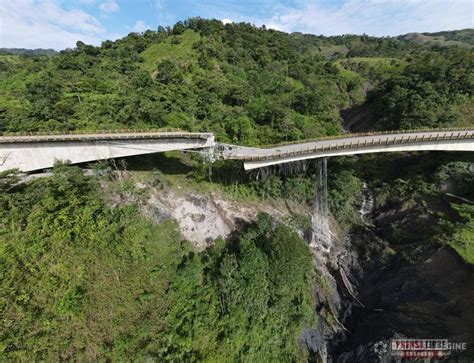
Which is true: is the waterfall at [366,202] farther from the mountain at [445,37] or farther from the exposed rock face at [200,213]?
the mountain at [445,37]

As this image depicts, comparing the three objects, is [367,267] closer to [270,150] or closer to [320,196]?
[320,196]

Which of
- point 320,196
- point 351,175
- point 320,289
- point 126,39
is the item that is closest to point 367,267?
Result: point 320,289

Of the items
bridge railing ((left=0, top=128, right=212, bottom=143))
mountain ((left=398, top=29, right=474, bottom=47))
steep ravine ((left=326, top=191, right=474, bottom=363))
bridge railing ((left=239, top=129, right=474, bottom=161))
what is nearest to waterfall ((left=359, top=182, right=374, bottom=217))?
steep ravine ((left=326, top=191, right=474, bottom=363))

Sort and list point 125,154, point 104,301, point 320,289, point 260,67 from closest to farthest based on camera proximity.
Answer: point 104,301, point 320,289, point 125,154, point 260,67

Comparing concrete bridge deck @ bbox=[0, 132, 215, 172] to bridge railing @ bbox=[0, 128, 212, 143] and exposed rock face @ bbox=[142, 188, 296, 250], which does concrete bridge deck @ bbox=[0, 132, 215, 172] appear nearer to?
bridge railing @ bbox=[0, 128, 212, 143]

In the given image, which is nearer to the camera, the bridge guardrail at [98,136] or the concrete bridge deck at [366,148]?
the bridge guardrail at [98,136]

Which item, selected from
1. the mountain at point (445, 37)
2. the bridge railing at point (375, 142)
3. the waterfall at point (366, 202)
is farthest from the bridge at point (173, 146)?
→ the mountain at point (445, 37)

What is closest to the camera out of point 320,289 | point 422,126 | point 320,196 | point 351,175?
point 320,289

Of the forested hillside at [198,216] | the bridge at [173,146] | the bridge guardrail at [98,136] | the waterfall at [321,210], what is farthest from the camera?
the waterfall at [321,210]

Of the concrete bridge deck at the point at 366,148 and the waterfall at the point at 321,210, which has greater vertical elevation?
the concrete bridge deck at the point at 366,148
